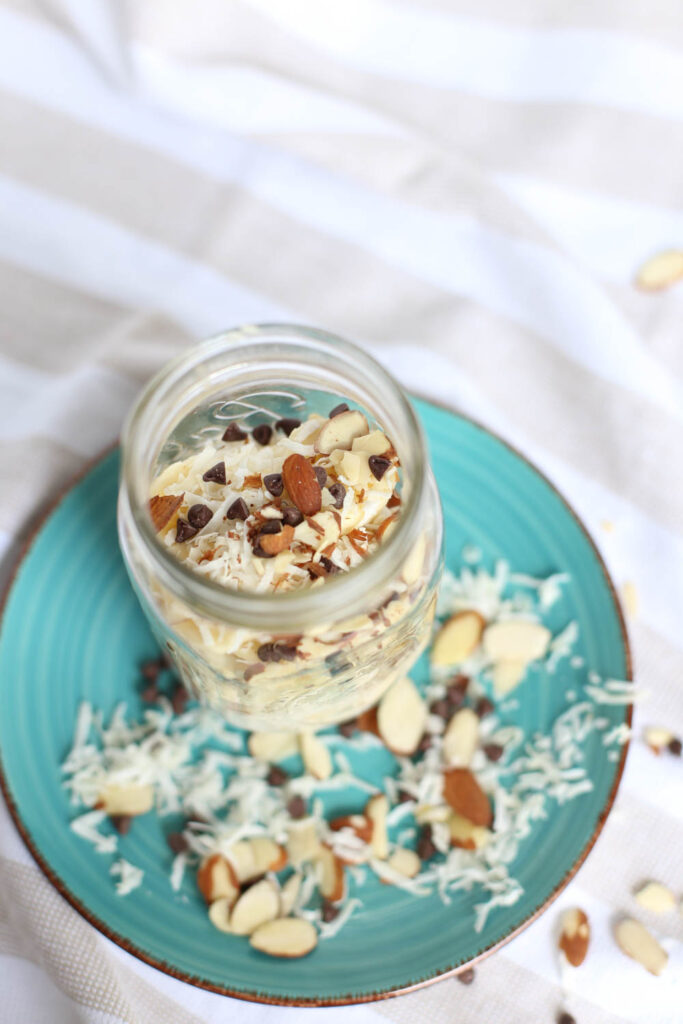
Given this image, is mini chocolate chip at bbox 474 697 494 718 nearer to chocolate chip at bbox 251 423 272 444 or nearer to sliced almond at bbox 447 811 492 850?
sliced almond at bbox 447 811 492 850

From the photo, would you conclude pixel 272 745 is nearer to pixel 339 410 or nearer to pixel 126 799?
pixel 126 799

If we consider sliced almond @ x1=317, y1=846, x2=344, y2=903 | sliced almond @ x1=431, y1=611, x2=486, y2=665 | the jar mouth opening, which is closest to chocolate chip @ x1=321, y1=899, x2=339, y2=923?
sliced almond @ x1=317, y1=846, x2=344, y2=903

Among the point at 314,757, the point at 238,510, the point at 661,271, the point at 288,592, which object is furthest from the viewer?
the point at 661,271

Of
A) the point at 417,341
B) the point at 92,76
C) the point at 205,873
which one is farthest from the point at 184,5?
the point at 205,873

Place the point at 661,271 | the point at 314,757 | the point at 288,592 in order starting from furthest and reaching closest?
1. the point at 661,271
2. the point at 314,757
3. the point at 288,592

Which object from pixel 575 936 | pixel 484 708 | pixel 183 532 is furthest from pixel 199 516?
pixel 575 936

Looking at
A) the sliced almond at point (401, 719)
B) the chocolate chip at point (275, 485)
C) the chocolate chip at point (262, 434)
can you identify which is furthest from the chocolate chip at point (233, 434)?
the sliced almond at point (401, 719)

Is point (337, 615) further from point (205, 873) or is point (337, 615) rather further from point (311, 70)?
point (311, 70)
